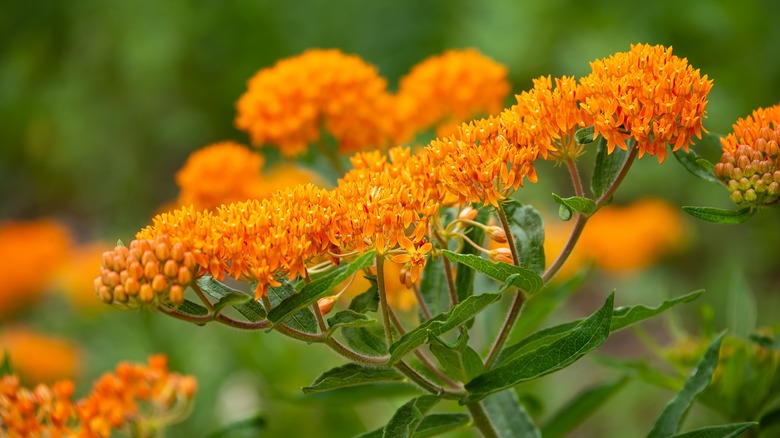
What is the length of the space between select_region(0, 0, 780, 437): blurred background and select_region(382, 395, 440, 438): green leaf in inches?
67.3

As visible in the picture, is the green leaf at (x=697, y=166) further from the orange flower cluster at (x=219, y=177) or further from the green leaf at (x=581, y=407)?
the orange flower cluster at (x=219, y=177)

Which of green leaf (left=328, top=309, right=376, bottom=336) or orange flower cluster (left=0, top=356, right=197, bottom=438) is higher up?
orange flower cluster (left=0, top=356, right=197, bottom=438)

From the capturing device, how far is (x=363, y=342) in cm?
184

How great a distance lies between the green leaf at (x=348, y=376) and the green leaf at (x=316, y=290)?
18 centimetres

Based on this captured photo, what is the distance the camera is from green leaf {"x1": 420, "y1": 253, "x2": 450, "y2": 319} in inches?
86.0

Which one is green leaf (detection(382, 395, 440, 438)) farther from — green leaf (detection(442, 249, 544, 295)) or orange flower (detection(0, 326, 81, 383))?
orange flower (detection(0, 326, 81, 383))

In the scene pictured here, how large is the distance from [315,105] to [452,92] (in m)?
0.50

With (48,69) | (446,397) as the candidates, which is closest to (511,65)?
(48,69)

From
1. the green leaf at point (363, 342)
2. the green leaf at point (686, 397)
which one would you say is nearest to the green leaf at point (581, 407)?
the green leaf at point (686, 397)

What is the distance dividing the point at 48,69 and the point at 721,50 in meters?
6.52

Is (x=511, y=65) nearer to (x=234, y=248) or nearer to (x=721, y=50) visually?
(x=721, y=50)

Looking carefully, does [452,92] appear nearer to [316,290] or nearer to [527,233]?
[527,233]

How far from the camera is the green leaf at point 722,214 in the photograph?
1.84 metres

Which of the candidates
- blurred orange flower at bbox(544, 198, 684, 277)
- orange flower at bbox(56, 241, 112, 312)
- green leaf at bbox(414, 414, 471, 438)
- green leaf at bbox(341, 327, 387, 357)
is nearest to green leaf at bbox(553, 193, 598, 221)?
green leaf at bbox(341, 327, 387, 357)
